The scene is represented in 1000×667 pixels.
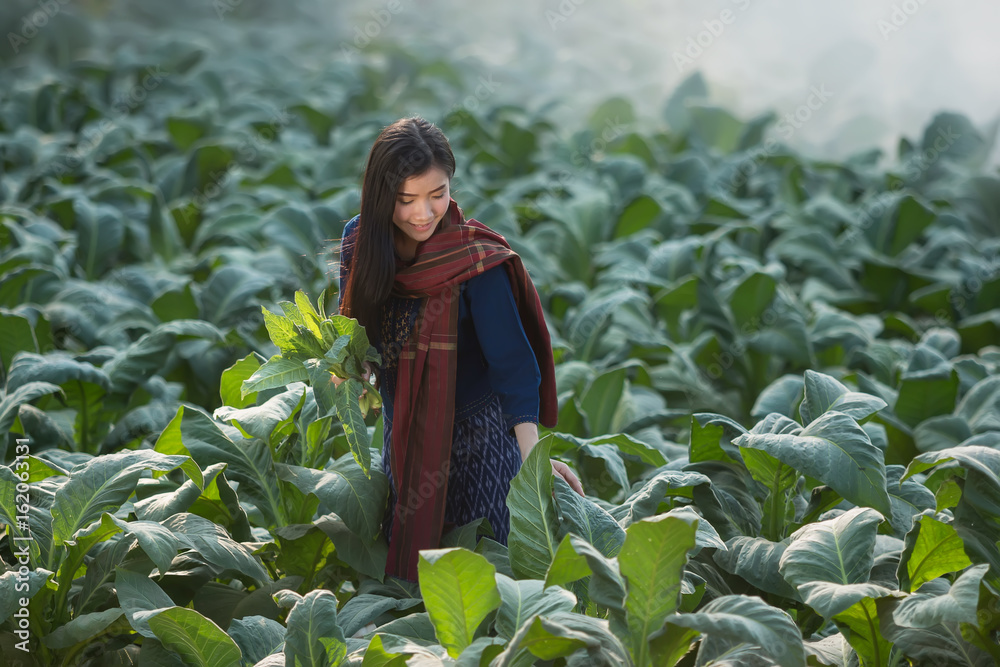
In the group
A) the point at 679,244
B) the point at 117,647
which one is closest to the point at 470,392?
the point at 117,647

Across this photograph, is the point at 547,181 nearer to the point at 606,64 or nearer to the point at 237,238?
the point at 237,238

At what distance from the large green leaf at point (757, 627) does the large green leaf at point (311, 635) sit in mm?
510

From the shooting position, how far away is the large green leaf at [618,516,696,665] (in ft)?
4.16

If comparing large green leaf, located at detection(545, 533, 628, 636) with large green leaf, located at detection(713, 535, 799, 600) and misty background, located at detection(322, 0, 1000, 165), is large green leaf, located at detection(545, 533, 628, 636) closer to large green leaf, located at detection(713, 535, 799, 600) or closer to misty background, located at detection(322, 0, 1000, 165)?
large green leaf, located at detection(713, 535, 799, 600)

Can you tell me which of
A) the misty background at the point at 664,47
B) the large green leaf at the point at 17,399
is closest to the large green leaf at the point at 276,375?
the large green leaf at the point at 17,399

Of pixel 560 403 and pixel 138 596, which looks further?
pixel 560 403

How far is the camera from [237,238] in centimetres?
373

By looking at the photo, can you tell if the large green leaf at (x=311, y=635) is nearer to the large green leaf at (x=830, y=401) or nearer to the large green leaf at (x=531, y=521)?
the large green leaf at (x=531, y=521)

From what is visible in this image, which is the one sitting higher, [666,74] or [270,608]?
[666,74]

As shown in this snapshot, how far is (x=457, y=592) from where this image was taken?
1.32m

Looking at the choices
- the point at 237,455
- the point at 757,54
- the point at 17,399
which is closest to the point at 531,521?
the point at 237,455

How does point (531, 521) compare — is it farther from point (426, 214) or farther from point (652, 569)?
point (426, 214)

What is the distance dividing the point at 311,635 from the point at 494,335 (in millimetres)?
568

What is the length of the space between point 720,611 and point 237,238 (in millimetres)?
2923
